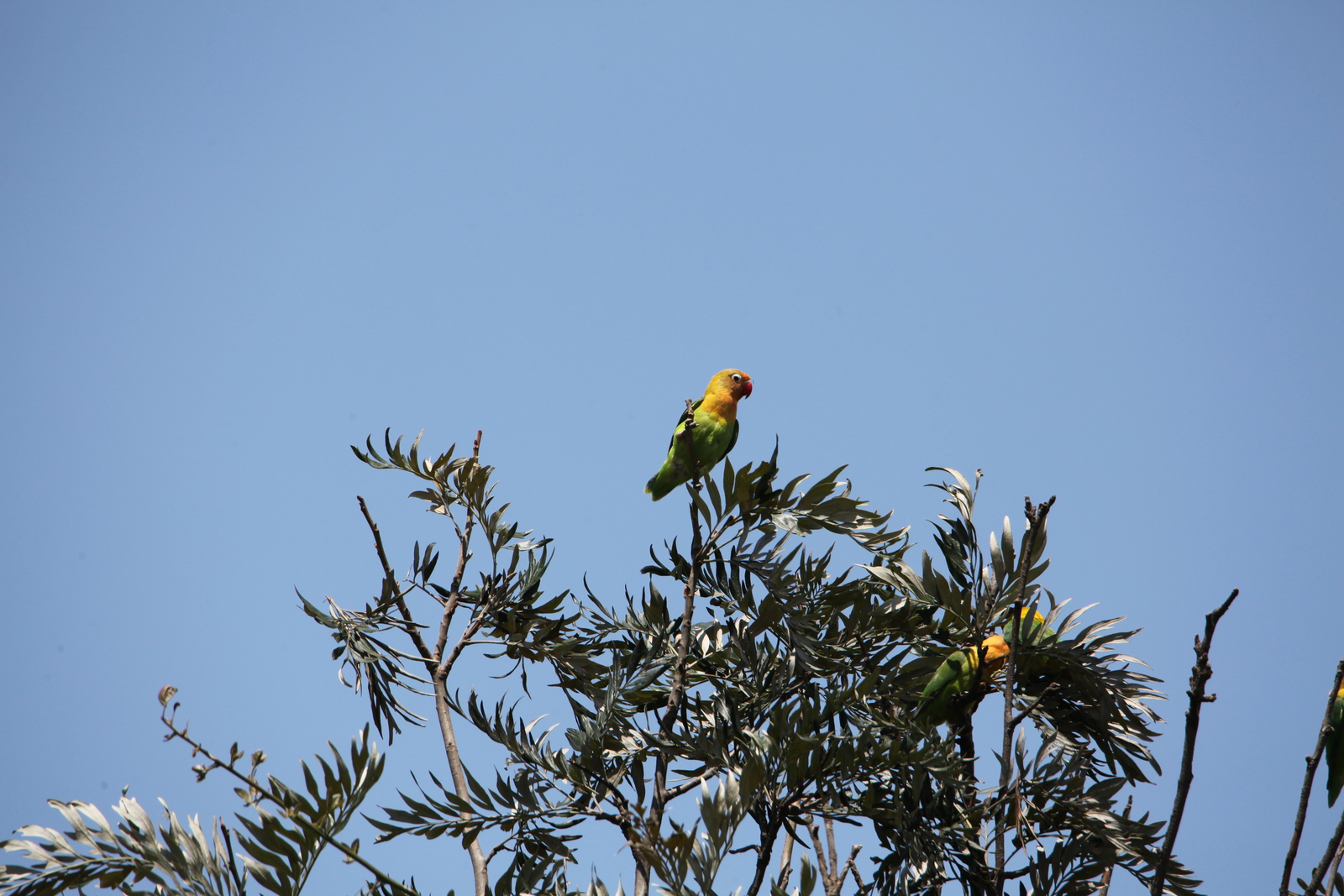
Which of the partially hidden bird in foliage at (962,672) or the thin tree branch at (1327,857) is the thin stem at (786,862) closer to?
the partially hidden bird in foliage at (962,672)

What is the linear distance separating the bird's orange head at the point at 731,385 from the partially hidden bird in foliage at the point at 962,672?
9.18 feet

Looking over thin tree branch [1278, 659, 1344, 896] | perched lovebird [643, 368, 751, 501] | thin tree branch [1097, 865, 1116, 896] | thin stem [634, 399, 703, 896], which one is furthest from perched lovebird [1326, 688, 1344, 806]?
perched lovebird [643, 368, 751, 501]

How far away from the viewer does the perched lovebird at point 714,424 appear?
5609 millimetres

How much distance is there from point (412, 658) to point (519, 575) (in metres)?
0.58

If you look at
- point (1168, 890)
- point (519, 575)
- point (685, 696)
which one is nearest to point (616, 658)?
point (685, 696)

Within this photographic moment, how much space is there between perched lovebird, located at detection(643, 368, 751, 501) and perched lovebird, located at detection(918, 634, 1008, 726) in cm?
250

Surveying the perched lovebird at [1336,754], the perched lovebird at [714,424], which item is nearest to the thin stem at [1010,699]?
the perched lovebird at [1336,754]

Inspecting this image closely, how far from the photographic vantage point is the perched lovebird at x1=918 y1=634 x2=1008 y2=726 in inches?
126

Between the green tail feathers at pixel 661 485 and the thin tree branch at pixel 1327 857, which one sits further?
the green tail feathers at pixel 661 485

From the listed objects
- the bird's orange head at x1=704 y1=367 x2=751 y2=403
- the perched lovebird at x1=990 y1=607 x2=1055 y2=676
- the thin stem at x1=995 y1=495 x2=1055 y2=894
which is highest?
the bird's orange head at x1=704 y1=367 x2=751 y2=403

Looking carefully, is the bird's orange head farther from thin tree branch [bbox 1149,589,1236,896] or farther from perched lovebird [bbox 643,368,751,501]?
thin tree branch [bbox 1149,589,1236,896]

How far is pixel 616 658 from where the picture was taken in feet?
10.6

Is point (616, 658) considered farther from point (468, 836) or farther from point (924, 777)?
point (924, 777)

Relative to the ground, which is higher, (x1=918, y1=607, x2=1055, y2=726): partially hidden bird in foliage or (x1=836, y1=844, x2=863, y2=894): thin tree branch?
(x1=918, y1=607, x2=1055, y2=726): partially hidden bird in foliage
